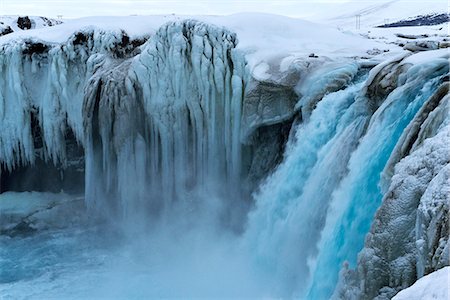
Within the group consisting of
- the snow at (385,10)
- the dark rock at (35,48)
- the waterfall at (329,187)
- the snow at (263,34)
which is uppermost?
the snow at (263,34)

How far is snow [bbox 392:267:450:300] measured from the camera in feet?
7.32

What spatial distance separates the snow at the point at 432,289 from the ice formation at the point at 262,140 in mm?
867

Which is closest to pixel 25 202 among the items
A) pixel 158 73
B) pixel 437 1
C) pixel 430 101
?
pixel 158 73

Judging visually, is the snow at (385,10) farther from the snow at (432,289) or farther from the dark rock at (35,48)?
the snow at (432,289)

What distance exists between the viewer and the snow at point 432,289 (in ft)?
7.32

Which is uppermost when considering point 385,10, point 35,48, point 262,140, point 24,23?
point 35,48

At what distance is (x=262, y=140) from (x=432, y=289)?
21.9 feet

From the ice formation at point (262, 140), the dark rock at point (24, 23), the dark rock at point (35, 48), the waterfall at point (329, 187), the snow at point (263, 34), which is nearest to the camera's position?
the ice formation at point (262, 140)

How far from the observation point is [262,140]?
8906mm

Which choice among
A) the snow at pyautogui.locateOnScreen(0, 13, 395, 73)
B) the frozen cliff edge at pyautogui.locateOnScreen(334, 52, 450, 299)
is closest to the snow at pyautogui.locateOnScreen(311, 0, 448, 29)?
the snow at pyautogui.locateOnScreen(0, 13, 395, 73)

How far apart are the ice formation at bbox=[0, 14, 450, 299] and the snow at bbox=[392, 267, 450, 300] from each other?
2.84 ft

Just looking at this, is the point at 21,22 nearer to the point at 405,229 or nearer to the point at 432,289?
the point at 405,229

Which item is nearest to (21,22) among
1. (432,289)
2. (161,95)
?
(161,95)

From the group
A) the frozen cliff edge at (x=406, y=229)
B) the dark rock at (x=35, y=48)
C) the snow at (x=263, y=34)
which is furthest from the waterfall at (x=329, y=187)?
the dark rock at (x=35, y=48)
